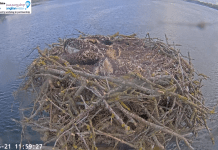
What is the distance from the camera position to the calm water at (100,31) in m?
6.15

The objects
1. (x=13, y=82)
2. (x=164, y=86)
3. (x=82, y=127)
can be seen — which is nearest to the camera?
(x=82, y=127)

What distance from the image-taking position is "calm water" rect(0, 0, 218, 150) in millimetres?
6146

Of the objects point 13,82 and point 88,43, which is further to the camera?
point 13,82

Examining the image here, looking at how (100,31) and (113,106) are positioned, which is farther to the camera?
(100,31)

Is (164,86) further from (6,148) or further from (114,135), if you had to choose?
(6,148)

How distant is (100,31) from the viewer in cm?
1123

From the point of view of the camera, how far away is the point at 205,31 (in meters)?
10.9

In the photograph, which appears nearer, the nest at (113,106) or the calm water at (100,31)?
the nest at (113,106)

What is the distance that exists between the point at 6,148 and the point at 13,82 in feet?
8.98

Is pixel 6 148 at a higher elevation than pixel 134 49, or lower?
lower

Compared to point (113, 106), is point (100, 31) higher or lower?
lower

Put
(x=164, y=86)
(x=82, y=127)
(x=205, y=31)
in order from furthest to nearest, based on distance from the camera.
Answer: (x=205, y=31)
(x=164, y=86)
(x=82, y=127)

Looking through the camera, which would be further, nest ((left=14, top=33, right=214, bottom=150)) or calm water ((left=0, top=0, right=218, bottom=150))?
calm water ((left=0, top=0, right=218, bottom=150))

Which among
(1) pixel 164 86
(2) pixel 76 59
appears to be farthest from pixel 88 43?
(1) pixel 164 86
